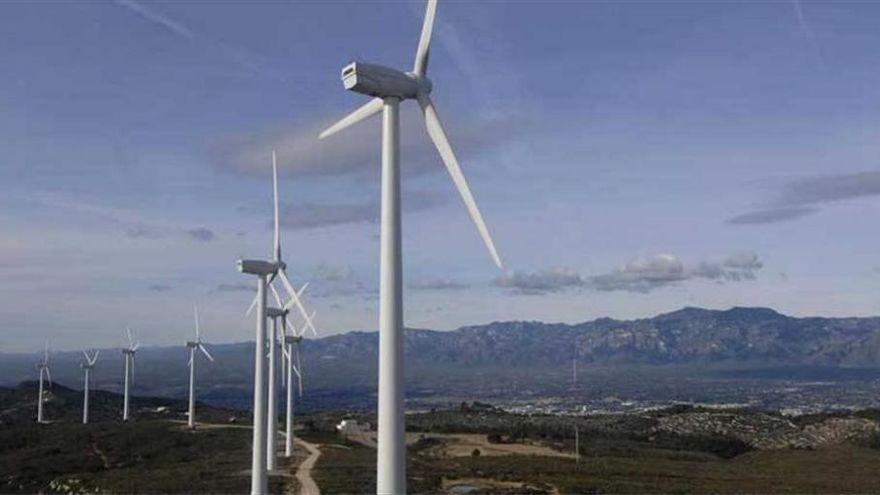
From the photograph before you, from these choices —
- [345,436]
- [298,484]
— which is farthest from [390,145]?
[345,436]

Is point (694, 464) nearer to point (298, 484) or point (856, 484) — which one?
point (856, 484)

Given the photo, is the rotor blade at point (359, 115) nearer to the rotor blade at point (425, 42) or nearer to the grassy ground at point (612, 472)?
the rotor blade at point (425, 42)

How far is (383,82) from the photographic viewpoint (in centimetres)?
3256

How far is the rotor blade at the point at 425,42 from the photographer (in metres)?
34.7

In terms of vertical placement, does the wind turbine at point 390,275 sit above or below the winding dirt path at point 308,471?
above

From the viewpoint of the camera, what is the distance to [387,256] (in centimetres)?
3164

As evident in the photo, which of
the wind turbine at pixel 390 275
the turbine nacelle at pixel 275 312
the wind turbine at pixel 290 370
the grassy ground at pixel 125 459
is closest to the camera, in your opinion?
the wind turbine at pixel 390 275

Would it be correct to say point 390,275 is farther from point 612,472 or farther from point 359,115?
point 612,472

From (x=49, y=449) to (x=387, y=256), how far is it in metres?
106

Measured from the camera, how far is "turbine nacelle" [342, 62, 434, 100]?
31781 millimetres

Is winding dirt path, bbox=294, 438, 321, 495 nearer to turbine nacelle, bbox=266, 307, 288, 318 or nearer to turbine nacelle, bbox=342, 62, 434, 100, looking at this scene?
turbine nacelle, bbox=266, 307, 288, 318

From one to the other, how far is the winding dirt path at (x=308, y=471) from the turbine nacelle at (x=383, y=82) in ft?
152

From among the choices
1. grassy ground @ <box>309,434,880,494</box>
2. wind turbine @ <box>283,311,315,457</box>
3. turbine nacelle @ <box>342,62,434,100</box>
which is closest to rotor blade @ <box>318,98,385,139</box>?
turbine nacelle @ <box>342,62,434,100</box>

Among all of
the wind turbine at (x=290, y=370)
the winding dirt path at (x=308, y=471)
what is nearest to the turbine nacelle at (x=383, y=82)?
the winding dirt path at (x=308, y=471)
